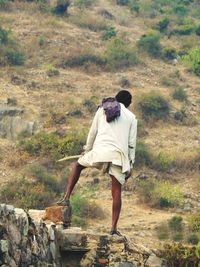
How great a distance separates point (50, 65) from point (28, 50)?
1478 mm

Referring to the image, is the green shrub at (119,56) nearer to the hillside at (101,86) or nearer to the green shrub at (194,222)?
the hillside at (101,86)

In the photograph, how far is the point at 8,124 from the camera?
14.9m

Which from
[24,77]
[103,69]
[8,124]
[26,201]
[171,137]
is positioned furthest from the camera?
[103,69]

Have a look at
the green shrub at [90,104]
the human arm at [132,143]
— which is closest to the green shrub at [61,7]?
the green shrub at [90,104]

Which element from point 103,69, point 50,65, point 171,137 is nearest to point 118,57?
point 103,69

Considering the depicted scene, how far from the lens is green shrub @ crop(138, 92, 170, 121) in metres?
16.8

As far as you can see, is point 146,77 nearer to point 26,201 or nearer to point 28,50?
point 28,50

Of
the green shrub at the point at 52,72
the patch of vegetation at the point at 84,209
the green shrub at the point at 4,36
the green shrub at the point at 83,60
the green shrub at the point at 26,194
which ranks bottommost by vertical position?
the patch of vegetation at the point at 84,209

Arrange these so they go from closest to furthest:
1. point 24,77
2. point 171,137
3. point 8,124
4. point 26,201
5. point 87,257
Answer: point 87,257, point 26,201, point 8,124, point 171,137, point 24,77

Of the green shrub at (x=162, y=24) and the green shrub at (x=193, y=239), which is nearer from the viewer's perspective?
the green shrub at (x=193, y=239)

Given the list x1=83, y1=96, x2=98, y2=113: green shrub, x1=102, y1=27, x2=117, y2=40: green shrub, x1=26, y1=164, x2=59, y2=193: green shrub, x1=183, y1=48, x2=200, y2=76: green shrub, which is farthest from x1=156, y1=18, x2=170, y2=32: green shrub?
x1=26, y1=164, x2=59, y2=193: green shrub

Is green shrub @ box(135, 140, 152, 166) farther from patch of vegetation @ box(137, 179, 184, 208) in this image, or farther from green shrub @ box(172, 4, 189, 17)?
green shrub @ box(172, 4, 189, 17)

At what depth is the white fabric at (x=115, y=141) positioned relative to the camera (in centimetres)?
527

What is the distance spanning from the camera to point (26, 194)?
11.0 metres
